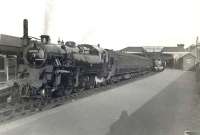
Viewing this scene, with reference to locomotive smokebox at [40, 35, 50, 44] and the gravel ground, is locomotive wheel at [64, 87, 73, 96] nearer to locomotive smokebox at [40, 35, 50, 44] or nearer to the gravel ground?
the gravel ground

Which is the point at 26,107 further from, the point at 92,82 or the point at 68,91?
the point at 92,82

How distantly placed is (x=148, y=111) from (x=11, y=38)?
14000mm

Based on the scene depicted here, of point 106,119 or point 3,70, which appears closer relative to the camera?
point 106,119

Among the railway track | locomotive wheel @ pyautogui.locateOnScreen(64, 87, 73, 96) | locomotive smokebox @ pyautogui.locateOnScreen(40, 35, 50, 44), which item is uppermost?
locomotive smokebox @ pyautogui.locateOnScreen(40, 35, 50, 44)

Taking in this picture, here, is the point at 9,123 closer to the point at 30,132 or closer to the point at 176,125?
the point at 30,132

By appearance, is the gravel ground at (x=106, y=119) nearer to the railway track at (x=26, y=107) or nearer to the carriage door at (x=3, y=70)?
the railway track at (x=26, y=107)

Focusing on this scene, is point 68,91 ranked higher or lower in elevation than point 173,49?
lower

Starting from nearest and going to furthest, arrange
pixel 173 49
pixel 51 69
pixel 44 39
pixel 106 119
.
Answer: pixel 106 119 → pixel 51 69 → pixel 44 39 → pixel 173 49

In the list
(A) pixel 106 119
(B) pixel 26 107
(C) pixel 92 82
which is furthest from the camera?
(C) pixel 92 82

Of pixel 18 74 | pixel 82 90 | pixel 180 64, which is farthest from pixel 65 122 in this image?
pixel 180 64

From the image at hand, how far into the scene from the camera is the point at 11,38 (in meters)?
24.1

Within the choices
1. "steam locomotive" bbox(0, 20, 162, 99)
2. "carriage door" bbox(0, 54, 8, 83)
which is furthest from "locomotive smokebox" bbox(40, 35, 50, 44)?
"carriage door" bbox(0, 54, 8, 83)

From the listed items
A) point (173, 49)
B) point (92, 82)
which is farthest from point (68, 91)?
point (173, 49)

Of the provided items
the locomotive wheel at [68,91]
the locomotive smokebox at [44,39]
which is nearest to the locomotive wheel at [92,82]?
the locomotive wheel at [68,91]
